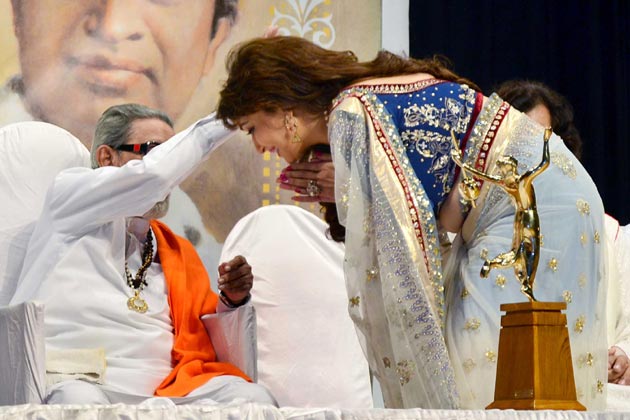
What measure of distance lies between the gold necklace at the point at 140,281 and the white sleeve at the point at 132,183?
16 centimetres

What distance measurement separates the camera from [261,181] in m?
3.82

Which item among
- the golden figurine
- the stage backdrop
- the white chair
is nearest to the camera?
the golden figurine

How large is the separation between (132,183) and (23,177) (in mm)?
425

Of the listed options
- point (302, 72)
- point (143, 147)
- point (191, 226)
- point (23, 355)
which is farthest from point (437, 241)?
point (191, 226)

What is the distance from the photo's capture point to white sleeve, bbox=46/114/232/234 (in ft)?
9.05

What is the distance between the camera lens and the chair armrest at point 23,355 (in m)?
2.26

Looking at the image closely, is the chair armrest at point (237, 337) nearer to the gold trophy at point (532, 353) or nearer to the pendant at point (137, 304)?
the pendant at point (137, 304)

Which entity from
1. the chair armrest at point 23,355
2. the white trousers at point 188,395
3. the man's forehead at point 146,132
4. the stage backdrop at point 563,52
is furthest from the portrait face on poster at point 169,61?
the chair armrest at point 23,355

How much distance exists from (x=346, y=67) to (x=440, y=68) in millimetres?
193

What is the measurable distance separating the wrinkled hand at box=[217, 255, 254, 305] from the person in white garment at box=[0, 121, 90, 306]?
1.89 ft

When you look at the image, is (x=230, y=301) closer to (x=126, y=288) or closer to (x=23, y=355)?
(x=126, y=288)

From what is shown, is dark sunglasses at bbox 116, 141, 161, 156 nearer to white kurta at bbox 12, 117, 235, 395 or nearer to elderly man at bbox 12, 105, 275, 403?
elderly man at bbox 12, 105, 275, 403

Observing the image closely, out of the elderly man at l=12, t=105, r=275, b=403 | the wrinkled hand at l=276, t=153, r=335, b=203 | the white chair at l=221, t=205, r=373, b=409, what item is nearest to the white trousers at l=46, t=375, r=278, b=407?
the elderly man at l=12, t=105, r=275, b=403

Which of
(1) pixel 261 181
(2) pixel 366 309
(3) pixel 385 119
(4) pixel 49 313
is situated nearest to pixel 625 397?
(2) pixel 366 309
